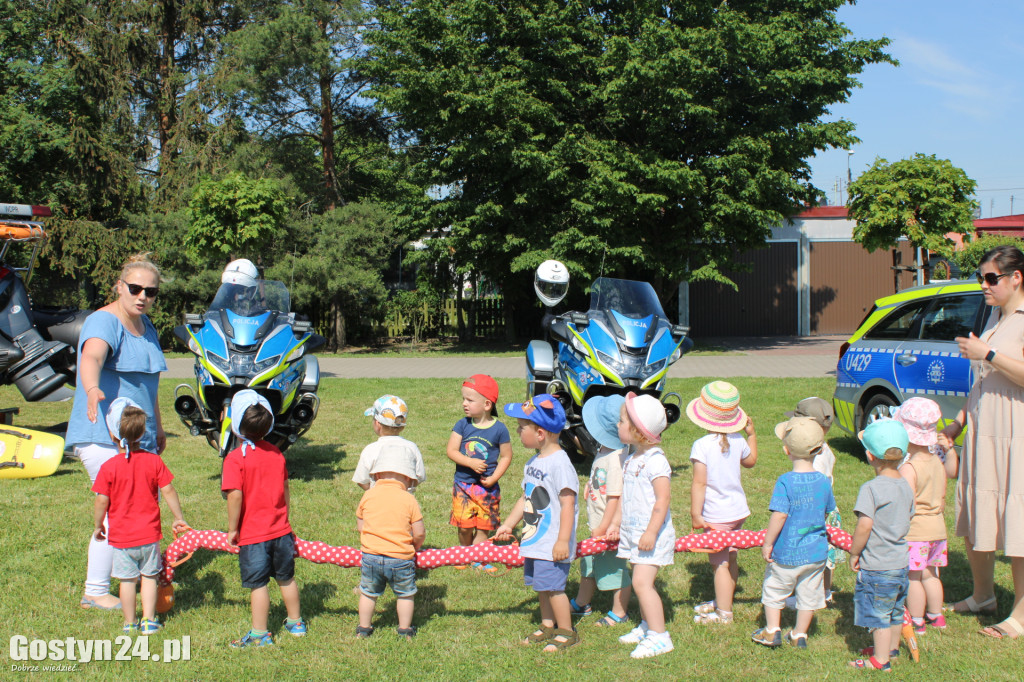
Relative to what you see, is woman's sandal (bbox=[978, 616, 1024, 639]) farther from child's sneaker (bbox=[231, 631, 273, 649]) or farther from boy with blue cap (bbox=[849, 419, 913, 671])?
child's sneaker (bbox=[231, 631, 273, 649])

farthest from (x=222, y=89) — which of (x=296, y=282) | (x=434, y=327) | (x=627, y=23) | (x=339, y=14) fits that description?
(x=627, y=23)

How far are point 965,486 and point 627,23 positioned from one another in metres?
17.5

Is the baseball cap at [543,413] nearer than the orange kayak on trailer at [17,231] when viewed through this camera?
Yes

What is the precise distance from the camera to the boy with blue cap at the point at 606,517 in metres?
4.48

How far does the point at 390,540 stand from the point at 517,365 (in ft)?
44.4

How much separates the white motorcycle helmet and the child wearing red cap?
2.46m

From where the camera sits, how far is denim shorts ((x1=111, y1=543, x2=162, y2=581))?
4227mm

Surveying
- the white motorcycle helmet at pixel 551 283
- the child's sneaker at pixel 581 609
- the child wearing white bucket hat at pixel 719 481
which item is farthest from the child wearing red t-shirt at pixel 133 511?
the white motorcycle helmet at pixel 551 283

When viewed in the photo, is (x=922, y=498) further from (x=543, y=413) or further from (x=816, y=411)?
(x=543, y=413)

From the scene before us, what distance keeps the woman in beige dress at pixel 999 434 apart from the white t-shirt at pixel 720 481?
124cm

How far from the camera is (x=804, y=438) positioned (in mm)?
4039

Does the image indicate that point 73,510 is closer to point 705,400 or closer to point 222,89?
point 705,400

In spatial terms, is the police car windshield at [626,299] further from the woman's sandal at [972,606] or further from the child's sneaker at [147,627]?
the child's sneaker at [147,627]

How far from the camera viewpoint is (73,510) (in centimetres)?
662
